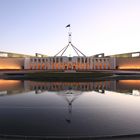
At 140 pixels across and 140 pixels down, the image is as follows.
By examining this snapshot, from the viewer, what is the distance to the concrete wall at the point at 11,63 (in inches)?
1766

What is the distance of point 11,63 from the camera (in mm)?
45750

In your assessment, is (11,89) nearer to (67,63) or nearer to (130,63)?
(67,63)

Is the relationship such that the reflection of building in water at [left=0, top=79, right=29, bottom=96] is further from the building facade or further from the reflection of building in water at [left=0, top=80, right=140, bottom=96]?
the building facade

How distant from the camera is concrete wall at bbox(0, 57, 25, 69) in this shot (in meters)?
44.9

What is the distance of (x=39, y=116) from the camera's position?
211 inches

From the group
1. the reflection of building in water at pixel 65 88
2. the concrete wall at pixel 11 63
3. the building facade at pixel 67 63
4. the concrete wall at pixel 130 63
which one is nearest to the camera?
the reflection of building in water at pixel 65 88

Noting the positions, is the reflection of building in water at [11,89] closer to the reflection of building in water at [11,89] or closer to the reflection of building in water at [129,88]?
the reflection of building in water at [11,89]

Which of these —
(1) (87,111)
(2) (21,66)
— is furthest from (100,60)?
(1) (87,111)

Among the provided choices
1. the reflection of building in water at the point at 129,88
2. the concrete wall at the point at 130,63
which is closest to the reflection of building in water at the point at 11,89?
the reflection of building in water at the point at 129,88

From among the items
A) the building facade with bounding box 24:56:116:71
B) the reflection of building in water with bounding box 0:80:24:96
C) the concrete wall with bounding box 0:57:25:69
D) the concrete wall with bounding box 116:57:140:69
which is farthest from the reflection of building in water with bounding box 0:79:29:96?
the concrete wall with bounding box 116:57:140:69

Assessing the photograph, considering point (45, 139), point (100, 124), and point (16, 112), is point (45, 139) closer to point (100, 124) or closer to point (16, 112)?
point (100, 124)

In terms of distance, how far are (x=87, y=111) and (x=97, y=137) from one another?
7.98 feet

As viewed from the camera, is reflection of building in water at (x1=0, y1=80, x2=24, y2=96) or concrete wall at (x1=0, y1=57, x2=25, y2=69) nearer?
reflection of building in water at (x1=0, y1=80, x2=24, y2=96)

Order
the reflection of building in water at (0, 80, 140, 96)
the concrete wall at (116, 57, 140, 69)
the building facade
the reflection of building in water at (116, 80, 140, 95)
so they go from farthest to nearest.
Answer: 1. the building facade
2. the concrete wall at (116, 57, 140, 69)
3. the reflection of building in water at (116, 80, 140, 95)
4. the reflection of building in water at (0, 80, 140, 96)
